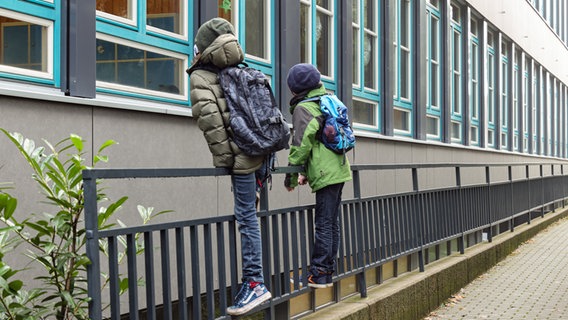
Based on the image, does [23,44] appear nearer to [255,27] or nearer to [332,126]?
[332,126]

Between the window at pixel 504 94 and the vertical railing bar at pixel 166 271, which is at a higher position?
the window at pixel 504 94

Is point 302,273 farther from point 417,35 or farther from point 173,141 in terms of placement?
point 417,35

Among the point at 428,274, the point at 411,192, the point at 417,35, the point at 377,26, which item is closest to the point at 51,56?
the point at 411,192

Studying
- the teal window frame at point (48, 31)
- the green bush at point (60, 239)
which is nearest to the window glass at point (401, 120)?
the teal window frame at point (48, 31)

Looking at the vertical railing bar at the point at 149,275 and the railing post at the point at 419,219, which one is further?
the railing post at the point at 419,219

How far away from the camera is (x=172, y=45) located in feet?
25.6

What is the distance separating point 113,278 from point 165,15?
4044mm

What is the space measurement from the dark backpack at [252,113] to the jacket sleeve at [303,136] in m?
1.08

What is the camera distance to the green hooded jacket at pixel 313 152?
634 cm

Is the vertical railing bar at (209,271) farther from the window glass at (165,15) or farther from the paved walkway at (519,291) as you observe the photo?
the paved walkway at (519,291)

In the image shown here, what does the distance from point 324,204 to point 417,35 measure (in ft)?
34.0

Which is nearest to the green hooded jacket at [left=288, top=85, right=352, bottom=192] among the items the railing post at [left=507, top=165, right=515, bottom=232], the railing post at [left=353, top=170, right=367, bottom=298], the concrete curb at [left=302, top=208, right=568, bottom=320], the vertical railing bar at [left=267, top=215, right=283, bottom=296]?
the vertical railing bar at [left=267, top=215, right=283, bottom=296]

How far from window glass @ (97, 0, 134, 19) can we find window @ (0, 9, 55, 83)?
29.2 inches

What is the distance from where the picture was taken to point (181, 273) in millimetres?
4664
